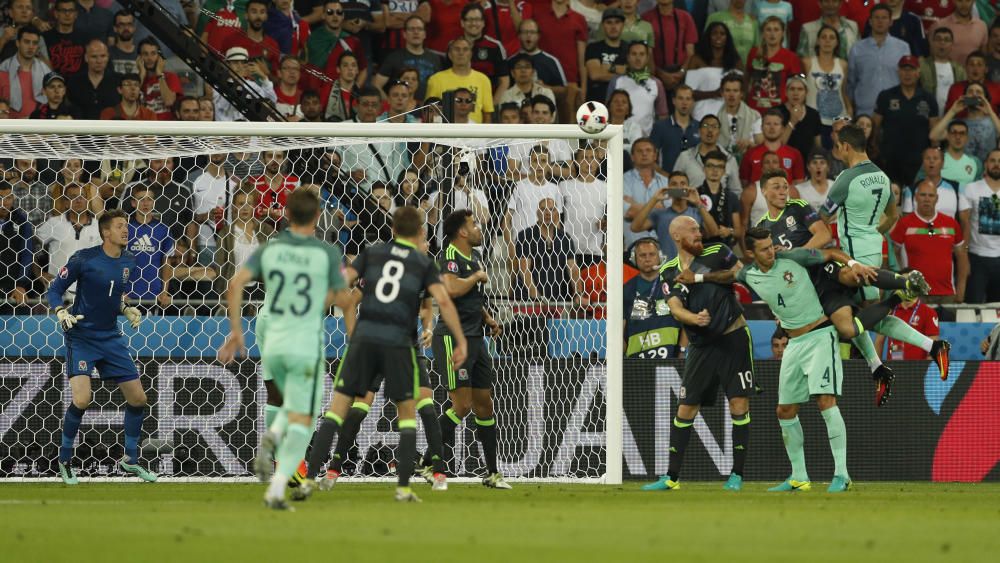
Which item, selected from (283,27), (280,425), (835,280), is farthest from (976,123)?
(280,425)

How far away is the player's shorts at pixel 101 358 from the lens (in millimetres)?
13539

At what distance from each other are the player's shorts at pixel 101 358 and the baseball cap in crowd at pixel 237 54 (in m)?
4.85

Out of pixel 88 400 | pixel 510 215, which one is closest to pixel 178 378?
pixel 88 400

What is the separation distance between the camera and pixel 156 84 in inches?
671

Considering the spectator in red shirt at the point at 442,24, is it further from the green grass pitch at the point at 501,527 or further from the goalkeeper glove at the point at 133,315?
the green grass pitch at the point at 501,527

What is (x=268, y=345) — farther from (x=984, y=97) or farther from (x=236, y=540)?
(x=984, y=97)

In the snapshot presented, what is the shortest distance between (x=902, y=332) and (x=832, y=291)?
0.86 m

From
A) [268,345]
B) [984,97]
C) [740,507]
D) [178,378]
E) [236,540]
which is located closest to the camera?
[236,540]

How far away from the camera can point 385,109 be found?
17500mm

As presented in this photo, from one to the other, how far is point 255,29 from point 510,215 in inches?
196

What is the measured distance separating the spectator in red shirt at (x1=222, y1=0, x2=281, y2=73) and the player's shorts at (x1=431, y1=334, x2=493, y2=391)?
6.12 metres

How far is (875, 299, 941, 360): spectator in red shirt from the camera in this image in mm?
15984

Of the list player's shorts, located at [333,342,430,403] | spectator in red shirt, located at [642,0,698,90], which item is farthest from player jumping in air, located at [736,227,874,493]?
spectator in red shirt, located at [642,0,698,90]

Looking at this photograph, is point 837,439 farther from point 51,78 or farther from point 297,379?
point 51,78
